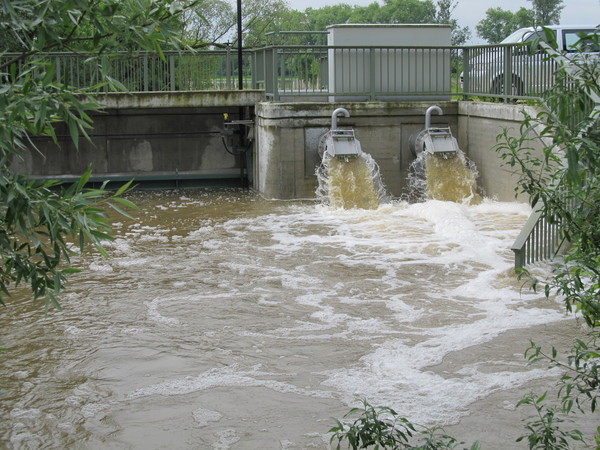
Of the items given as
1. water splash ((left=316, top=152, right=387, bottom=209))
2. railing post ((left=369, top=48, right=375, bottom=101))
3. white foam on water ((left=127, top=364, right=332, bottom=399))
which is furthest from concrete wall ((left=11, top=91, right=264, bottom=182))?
white foam on water ((left=127, top=364, right=332, bottom=399))

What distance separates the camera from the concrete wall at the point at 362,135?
17578 millimetres

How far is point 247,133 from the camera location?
19.8 meters

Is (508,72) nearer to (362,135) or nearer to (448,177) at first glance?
(448,177)

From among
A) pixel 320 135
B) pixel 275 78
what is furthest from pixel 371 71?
pixel 275 78

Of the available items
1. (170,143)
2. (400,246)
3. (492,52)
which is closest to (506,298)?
(400,246)

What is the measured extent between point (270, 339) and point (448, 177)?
9188mm

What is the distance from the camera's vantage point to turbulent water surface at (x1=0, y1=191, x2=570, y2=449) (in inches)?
274

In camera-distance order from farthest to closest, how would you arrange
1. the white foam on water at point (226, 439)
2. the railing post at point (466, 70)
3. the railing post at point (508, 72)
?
the railing post at point (466, 70) → the railing post at point (508, 72) → the white foam on water at point (226, 439)

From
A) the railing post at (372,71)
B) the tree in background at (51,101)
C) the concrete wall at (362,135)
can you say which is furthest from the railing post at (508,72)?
the tree in background at (51,101)

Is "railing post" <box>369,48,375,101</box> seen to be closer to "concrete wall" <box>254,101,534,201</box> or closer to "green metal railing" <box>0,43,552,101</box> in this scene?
"green metal railing" <box>0,43,552,101</box>

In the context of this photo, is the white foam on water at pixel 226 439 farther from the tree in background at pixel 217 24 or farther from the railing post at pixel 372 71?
the tree in background at pixel 217 24

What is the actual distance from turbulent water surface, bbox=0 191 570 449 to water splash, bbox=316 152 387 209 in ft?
7.67

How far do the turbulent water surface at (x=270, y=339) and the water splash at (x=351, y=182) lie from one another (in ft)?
7.67

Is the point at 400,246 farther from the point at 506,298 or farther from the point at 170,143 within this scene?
the point at 170,143
